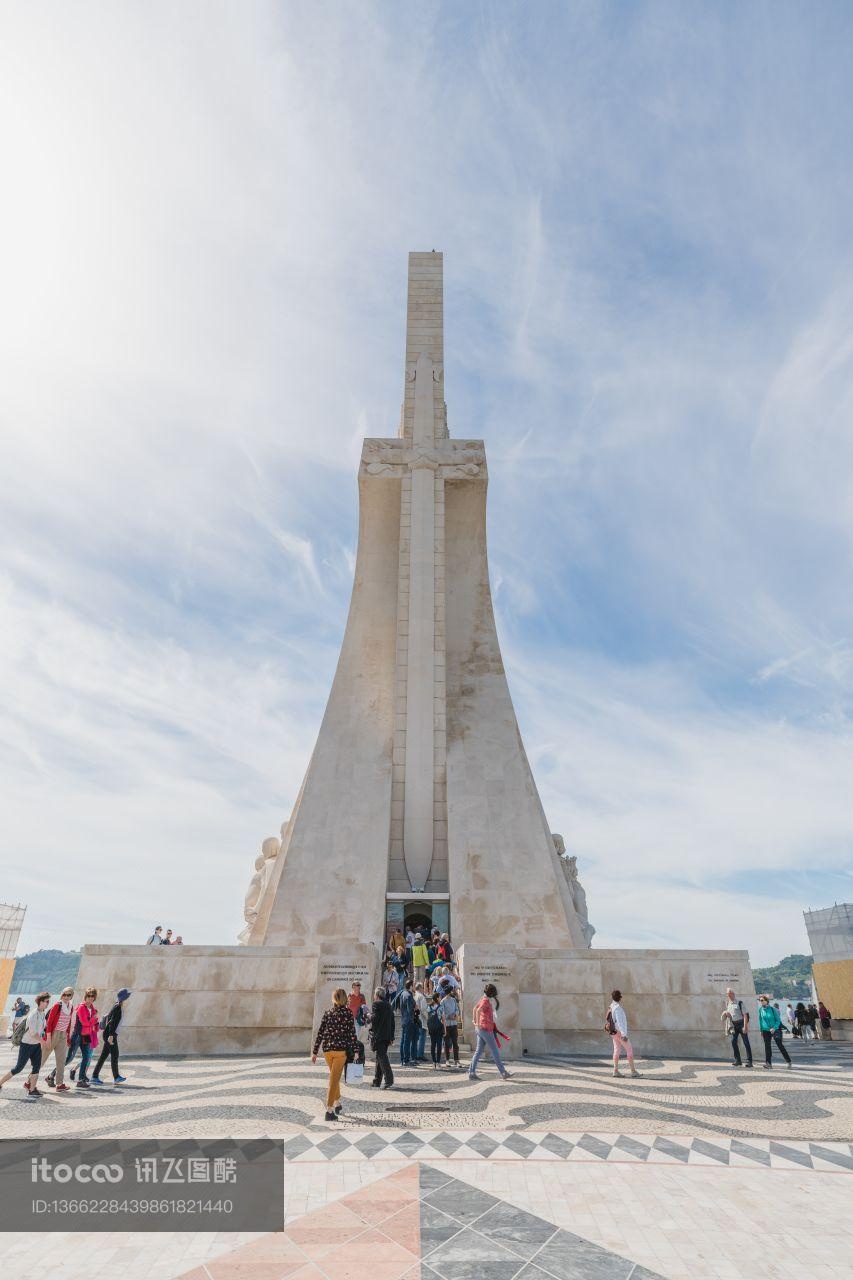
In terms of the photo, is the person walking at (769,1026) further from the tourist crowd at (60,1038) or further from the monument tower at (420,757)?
the tourist crowd at (60,1038)

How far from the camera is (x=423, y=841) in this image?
54.7 feet

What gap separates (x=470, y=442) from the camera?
2036 centimetres

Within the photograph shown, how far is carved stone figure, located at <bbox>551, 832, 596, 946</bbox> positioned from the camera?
17.4 meters

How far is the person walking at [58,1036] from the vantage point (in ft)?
24.0

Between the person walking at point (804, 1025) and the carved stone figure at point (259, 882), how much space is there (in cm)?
1297

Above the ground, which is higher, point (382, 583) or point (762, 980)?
point (382, 583)

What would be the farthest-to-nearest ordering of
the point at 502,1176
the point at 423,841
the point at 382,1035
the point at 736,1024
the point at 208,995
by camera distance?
the point at 423,841, the point at 208,995, the point at 736,1024, the point at 382,1035, the point at 502,1176

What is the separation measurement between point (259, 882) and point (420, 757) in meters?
4.75

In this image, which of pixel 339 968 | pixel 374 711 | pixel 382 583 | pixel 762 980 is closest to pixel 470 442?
pixel 382 583

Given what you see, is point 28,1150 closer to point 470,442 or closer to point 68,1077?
point 68,1077

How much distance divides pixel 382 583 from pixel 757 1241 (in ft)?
58.2

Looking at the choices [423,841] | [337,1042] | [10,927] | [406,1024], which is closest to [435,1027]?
[406,1024]

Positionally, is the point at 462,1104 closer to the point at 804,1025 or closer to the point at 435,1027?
the point at 435,1027

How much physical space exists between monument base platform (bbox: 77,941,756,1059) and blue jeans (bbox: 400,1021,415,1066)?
1.43 metres
